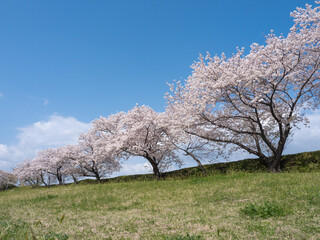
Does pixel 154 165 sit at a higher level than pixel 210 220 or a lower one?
higher

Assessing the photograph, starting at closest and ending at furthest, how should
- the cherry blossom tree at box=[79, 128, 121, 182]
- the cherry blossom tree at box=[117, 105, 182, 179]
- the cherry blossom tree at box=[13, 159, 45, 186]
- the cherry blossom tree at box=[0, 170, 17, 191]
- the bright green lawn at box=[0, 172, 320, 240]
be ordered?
the bright green lawn at box=[0, 172, 320, 240] → the cherry blossom tree at box=[117, 105, 182, 179] → the cherry blossom tree at box=[79, 128, 121, 182] → the cherry blossom tree at box=[13, 159, 45, 186] → the cherry blossom tree at box=[0, 170, 17, 191]

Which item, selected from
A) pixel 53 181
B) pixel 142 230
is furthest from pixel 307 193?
pixel 53 181

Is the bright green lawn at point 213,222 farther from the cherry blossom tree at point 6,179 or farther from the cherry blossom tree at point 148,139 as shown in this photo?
the cherry blossom tree at point 6,179

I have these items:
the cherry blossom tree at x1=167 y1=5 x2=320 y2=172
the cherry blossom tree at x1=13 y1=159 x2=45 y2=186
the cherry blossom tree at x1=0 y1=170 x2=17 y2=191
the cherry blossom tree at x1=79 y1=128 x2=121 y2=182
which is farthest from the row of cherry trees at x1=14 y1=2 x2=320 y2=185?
the cherry blossom tree at x1=0 y1=170 x2=17 y2=191

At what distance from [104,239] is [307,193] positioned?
7735 mm

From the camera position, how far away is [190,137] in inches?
1117

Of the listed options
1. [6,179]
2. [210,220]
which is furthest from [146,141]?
[6,179]

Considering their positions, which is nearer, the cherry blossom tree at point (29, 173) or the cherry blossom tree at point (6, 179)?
the cherry blossom tree at point (29, 173)

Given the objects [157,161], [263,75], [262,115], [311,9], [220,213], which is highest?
[311,9]

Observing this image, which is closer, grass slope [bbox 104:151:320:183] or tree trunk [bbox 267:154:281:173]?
tree trunk [bbox 267:154:281:173]

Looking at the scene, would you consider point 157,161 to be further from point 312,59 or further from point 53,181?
point 53,181

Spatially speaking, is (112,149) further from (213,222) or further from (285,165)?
(213,222)

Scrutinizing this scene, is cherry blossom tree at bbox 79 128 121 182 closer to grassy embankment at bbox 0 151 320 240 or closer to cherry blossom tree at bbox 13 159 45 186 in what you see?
cherry blossom tree at bbox 13 159 45 186

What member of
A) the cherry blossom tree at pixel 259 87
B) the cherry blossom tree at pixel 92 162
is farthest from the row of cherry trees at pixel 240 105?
the cherry blossom tree at pixel 92 162
